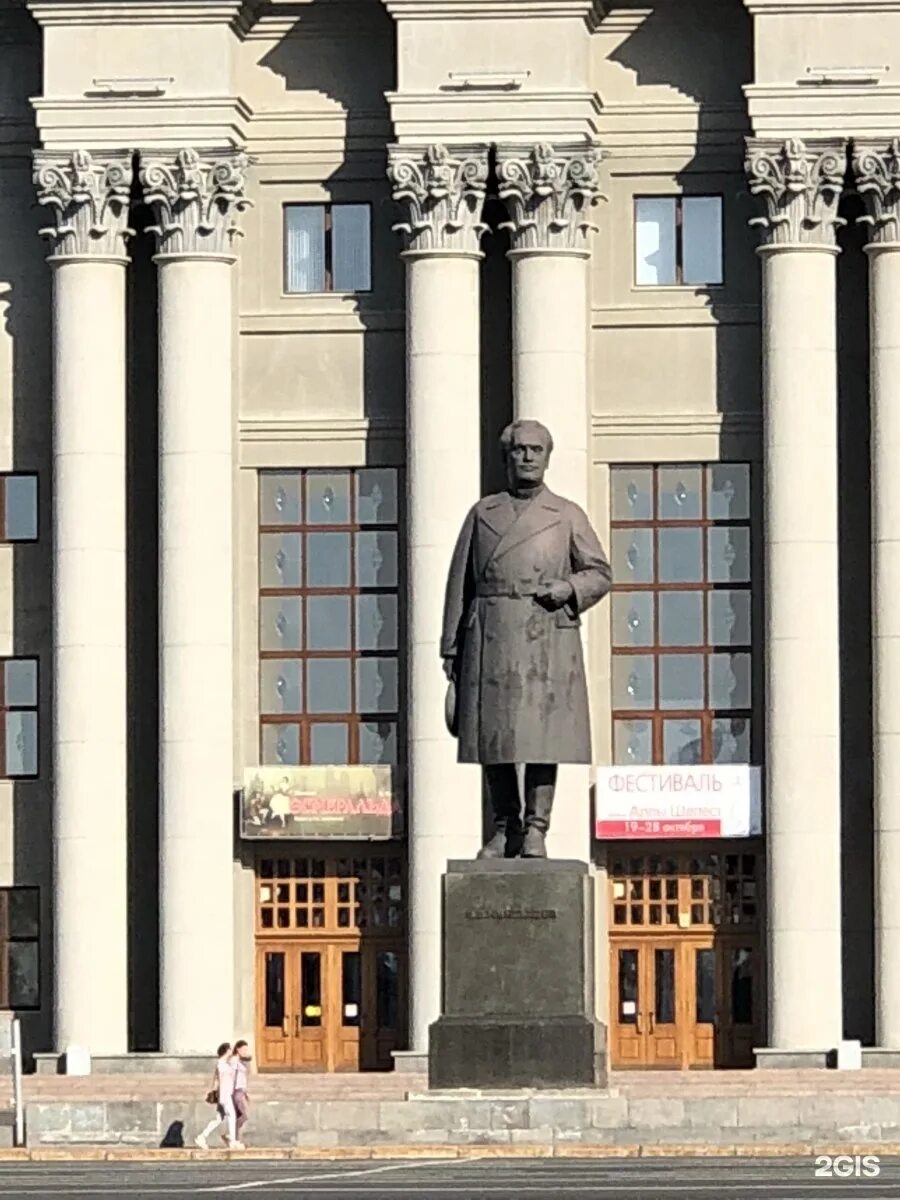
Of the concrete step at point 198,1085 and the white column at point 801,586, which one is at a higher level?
the white column at point 801,586

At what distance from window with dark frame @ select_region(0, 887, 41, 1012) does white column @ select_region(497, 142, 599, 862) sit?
984 centimetres

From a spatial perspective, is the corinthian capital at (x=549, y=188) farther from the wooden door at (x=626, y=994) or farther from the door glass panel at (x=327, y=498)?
the wooden door at (x=626, y=994)

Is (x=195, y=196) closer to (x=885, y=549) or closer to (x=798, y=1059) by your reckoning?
(x=885, y=549)

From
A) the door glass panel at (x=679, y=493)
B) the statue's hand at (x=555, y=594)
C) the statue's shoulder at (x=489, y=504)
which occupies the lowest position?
the statue's hand at (x=555, y=594)

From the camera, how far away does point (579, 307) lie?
77.7 metres

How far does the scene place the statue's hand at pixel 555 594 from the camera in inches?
1714

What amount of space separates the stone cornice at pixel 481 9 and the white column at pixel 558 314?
7.73 feet

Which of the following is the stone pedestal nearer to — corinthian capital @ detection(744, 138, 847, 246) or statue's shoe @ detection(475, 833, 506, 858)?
statue's shoe @ detection(475, 833, 506, 858)

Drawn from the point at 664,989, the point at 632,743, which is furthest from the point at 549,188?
the point at 664,989

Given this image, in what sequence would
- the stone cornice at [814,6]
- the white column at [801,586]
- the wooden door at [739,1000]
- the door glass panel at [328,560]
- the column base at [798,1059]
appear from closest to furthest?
the column base at [798,1059], the white column at [801,586], the stone cornice at [814,6], the wooden door at [739,1000], the door glass panel at [328,560]

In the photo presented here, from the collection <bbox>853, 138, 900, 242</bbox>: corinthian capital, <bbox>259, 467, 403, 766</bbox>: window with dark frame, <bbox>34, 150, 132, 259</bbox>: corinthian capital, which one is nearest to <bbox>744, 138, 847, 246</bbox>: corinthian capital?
<bbox>853, 138, 900, 242</bbox>: corinthian capital

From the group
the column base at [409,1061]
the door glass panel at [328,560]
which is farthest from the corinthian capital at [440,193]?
the column base at [409,1061]

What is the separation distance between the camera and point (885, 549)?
3017 inches

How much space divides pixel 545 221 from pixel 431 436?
167 inches
